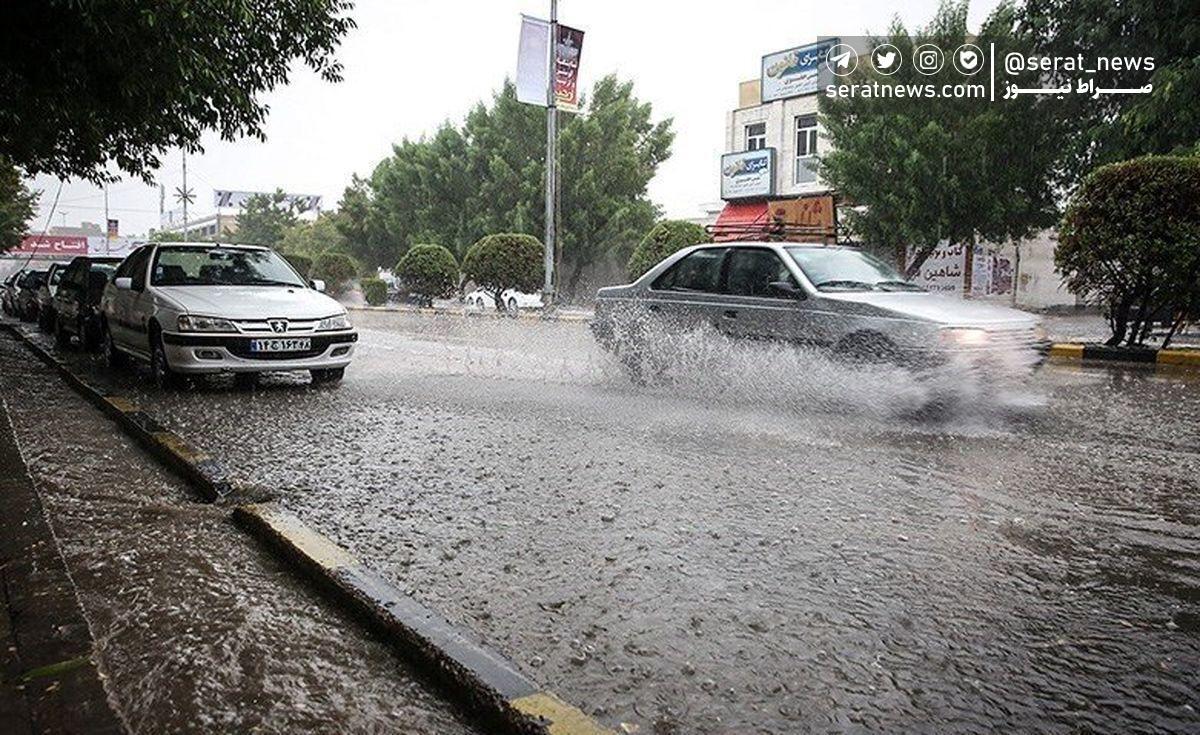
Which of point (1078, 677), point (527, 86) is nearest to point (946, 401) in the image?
point (1078, 677)

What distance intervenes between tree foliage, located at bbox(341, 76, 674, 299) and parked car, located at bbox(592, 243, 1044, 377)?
33856 mm

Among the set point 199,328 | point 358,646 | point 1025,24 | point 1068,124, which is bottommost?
point 358,646

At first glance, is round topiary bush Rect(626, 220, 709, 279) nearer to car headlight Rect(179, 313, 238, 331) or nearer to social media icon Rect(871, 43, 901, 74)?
social media icon Rect(871, 43, 901, 74)

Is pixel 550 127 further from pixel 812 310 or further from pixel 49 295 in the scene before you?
pixel 812 310

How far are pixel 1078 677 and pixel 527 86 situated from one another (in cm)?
2625

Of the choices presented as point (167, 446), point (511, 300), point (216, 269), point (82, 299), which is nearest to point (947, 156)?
point (511, 300)

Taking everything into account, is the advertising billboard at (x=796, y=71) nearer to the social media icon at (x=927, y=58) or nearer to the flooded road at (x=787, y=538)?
the social media icon at (x=927, y=58)

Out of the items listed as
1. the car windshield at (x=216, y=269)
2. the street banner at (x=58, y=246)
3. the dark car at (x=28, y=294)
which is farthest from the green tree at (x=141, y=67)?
the street banner at (x=58, y=246)

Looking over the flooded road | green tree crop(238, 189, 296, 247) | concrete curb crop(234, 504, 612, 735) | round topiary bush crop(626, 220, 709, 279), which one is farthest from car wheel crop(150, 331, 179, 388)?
green tree crop(238, 189, 296, 247)

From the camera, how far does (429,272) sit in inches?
1415

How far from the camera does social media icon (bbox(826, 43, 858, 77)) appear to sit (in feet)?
97.7

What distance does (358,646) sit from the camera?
113 inches

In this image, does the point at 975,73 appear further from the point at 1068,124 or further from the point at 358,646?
the point at 358,646

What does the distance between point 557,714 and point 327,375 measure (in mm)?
8023
